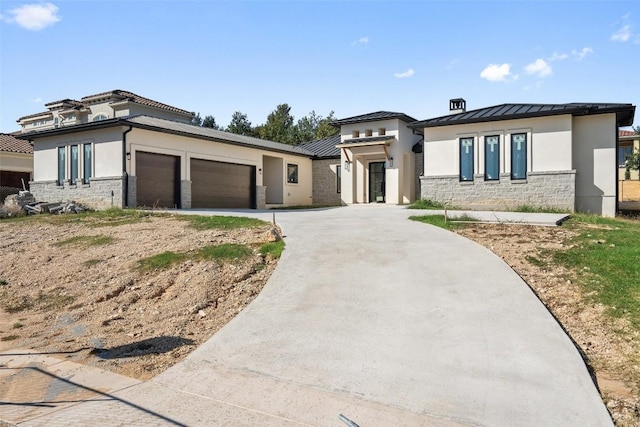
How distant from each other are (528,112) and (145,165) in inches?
612

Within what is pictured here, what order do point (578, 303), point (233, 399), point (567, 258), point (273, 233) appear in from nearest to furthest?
point (233, 399) → point (578, 303) → point (567, 258) → point (273, 233)

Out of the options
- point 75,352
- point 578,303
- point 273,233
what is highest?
point 273,233

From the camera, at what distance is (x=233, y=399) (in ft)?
14.4

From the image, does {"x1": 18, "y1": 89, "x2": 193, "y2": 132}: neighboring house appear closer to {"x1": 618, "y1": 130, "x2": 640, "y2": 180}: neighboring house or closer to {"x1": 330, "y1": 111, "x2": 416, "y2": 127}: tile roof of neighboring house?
{"x1": 330, "y1": 111, "x2": 416, "y2": 127}: tile roof of neighboring house

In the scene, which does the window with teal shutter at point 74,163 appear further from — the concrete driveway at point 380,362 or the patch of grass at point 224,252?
the concrete driveway at point 380,362

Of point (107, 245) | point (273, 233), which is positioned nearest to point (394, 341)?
point (273, 233)

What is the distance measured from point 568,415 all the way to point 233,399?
298cm

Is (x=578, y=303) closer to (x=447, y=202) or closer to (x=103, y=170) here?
(x=447, y=202)

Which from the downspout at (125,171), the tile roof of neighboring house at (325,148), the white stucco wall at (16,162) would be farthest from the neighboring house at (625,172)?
the white stucco wall at (16,162)

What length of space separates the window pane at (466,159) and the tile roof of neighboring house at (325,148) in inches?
377

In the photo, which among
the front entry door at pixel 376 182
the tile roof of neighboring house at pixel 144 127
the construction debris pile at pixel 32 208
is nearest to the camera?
the construction debris pile at pixel 32 208

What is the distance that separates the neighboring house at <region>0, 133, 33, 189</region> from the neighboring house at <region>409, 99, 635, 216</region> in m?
23.3

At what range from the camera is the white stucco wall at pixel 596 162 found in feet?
57.6

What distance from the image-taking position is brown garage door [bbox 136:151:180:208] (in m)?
19.2
